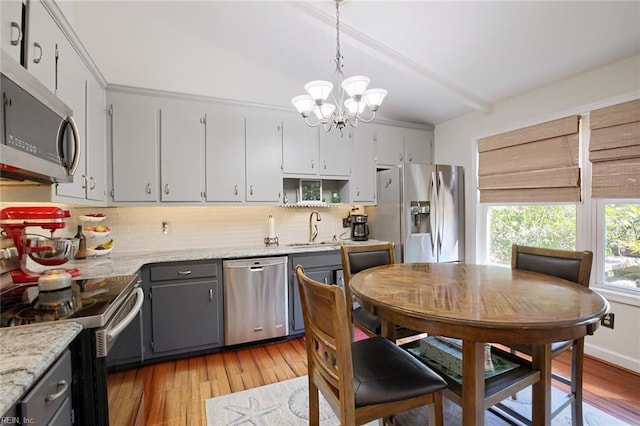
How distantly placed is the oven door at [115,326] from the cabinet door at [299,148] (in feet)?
6.61

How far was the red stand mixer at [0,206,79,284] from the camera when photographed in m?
1.56

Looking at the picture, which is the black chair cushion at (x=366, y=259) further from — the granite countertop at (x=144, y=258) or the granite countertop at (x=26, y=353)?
the granite countertop at (x=26, y=353)

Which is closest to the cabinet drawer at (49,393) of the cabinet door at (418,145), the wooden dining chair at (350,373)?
the wooden dining chair at (350,373)

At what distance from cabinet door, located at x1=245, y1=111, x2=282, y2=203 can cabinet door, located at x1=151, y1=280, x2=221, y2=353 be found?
1031mm

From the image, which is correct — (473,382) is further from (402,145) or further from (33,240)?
(402,145)

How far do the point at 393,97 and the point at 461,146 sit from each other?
1.04 metres

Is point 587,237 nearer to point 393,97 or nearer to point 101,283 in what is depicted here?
point 393,97

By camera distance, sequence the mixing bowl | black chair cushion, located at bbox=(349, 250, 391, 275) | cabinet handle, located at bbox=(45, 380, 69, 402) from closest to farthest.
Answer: cabinet handle, located at bbox=(45, 380, 69, 402), the mixing bowl, black chair cushion, located at bbox=(349, 250, 391, 275)

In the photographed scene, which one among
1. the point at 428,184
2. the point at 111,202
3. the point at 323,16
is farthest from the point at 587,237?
the point at 111,202

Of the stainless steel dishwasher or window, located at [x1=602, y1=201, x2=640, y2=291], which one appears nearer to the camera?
window, located at [x1=602, y1=201, x2=640, y2=291]

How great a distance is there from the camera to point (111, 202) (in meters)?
2.63

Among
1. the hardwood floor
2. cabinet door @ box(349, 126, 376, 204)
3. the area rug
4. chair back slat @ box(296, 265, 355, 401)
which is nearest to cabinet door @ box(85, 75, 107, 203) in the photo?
the hardwood floor

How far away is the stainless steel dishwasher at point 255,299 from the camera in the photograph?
8.95 ft

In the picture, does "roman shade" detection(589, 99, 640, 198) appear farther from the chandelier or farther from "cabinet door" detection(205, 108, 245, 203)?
"cabinet door" detection(205, 108, 245, 203)
